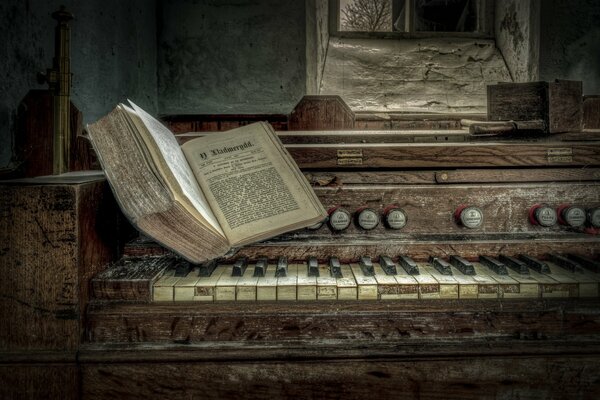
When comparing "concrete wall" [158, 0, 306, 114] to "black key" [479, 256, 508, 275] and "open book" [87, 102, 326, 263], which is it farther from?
"black key" [479, 256, 508, 275]

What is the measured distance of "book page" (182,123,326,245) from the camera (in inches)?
45.8

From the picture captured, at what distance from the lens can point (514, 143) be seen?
4.61 ft

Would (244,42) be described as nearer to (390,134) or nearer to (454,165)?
(390,134)

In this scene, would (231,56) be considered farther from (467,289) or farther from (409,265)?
(467,289)

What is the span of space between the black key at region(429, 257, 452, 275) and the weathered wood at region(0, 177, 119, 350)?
0.88 m

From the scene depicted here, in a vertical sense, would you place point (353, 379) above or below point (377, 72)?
below

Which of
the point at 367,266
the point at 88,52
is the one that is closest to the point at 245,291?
the point at 367,266

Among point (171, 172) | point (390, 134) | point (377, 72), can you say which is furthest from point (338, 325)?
point (377, 72)

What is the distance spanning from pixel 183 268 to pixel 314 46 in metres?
2.81

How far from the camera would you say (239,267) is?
1.14 meters

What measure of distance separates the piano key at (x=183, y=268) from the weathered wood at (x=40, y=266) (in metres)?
0.22

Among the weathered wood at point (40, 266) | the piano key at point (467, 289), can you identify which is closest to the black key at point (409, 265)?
the piano key at point (467, 289)

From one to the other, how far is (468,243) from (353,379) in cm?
51

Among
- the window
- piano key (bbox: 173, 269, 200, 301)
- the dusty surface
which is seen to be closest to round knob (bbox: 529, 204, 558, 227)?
piano key (bbox: 173, 269, 200, 301)
